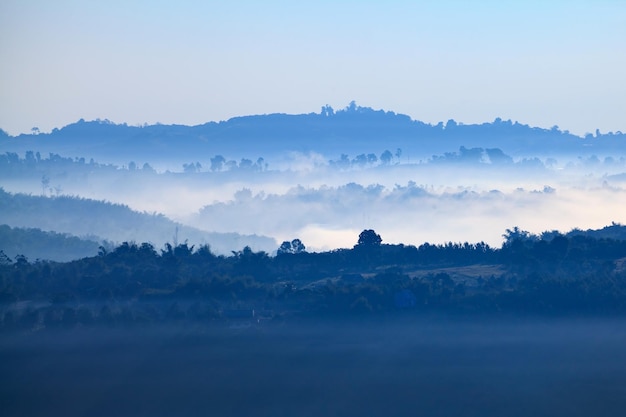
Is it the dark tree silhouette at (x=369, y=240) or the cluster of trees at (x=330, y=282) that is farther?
the dark tree silhouette at (x=369, y=240)

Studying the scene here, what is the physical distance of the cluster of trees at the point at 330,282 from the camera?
71.4 meters

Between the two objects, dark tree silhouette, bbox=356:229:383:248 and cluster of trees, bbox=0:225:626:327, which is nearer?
cluster of trees, bbox=0:225:626:327

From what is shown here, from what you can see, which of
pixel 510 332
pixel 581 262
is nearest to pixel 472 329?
pixel 510 332

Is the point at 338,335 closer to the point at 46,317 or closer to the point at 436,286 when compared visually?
the point at 436,286

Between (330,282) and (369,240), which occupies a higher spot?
(369,240)

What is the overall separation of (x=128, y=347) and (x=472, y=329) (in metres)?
19.7

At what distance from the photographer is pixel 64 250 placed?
513 ft

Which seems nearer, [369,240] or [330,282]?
[330,282]

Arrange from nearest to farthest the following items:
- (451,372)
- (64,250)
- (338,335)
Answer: (451,372) → (338,335) → (64,250)

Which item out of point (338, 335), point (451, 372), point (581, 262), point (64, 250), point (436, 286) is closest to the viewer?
point (451, 372)

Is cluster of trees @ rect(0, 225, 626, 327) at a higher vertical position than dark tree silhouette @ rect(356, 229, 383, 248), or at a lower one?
lower

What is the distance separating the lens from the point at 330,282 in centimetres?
7756

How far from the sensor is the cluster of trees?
234 feet

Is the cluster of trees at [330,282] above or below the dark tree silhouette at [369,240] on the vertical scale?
below
